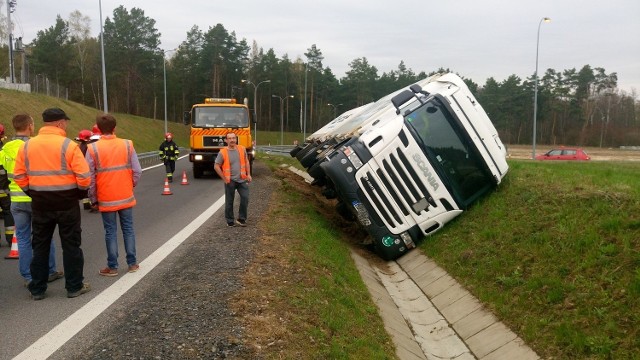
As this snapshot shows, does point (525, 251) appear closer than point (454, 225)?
Yes

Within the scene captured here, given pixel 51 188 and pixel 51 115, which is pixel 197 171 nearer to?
pixel 51 115

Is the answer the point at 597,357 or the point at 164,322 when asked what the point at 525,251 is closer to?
the point at 597,357

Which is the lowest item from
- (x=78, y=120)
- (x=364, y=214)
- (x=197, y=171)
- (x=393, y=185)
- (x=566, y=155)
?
(x=566, y=155)

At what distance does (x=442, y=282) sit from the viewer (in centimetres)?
777

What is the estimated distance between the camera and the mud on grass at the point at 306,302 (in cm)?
438

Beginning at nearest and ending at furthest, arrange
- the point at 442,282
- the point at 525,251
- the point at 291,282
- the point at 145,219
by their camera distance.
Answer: the point at 291,282, the point at 525,251, the point at 442,282, the point at 145,219

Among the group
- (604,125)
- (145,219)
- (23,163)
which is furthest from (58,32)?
(604,125)

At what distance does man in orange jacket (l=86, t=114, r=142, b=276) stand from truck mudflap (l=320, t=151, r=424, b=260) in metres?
3.69

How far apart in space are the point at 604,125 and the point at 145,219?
83.1 m

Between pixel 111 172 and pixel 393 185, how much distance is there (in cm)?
461

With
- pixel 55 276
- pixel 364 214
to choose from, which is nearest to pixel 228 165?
pixel 364 214

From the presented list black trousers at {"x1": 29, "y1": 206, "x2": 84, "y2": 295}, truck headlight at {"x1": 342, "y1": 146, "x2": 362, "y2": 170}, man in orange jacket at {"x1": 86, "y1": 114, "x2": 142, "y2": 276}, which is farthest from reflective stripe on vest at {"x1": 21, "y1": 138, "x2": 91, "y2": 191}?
truck headlight at {"x1": 342, "y1": 146, "x2": 362, "y2": 170}

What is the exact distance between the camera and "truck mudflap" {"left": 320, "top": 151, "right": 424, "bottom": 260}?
28.2 ft

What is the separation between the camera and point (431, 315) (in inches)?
275
